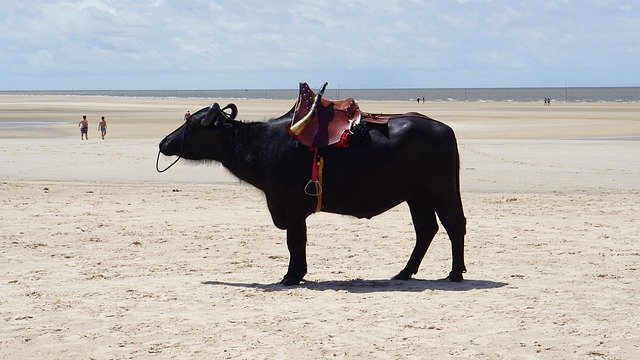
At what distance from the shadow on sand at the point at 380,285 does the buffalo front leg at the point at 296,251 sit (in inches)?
4.4

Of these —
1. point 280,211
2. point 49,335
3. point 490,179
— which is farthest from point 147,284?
point 490,179

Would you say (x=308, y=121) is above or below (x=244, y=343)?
above

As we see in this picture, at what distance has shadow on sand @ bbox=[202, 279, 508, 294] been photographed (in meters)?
10.3

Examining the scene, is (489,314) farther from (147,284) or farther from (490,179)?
(490,179)

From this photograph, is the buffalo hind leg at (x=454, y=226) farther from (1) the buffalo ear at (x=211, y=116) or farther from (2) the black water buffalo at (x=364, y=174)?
(1) the buffalo ear at (x=211, y=116)

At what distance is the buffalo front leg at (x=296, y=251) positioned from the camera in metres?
10.8

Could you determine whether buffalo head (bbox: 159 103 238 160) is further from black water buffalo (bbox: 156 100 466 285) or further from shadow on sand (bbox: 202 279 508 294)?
shadow on sand (bbox: 202 279 508 294)

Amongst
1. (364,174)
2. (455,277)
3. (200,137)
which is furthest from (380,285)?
(200,137)

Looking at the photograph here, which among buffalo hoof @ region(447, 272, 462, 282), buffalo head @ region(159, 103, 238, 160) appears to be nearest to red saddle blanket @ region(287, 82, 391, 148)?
buffalo head @ region(159, 103, 238, 160)

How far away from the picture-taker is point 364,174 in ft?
34.8

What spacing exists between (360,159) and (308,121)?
2.29 feet

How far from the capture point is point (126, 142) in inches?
1389

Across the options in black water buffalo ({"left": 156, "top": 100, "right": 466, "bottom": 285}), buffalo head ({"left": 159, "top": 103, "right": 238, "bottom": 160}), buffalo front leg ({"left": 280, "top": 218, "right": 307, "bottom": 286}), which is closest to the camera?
black water buffalo ({"left": 156, "top": 100, "right": 466, "bottom": 285})

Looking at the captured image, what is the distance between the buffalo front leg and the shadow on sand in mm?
112
